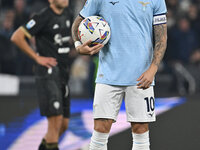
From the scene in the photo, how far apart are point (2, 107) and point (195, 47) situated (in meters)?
5.67

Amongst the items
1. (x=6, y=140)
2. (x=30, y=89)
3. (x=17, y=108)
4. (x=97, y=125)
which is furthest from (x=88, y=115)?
(x=97, y=125)

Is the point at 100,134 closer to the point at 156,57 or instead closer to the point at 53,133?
the point at 156,57

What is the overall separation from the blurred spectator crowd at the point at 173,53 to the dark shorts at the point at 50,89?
24.7ft

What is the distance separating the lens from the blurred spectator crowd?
560 inches

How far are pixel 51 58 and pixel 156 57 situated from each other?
201 cm

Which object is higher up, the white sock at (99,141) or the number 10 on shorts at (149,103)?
the number 10 on shorts at (149,103)

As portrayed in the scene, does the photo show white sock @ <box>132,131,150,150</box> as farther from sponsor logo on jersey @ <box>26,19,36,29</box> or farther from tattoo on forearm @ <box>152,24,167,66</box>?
sponsor logo on jersey @ <box>26,19,36,29</box>

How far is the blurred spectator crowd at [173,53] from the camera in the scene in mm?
14219

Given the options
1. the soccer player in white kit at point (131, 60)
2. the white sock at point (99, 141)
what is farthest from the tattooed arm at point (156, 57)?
the white sock at point (99, 141)

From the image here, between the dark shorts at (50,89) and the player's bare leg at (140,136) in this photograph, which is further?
the dark shorts at (50,89)

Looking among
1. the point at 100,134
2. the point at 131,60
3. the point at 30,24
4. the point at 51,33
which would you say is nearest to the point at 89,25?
the point at 131,60

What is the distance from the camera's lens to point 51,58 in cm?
640

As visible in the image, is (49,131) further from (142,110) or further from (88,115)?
(88,115)

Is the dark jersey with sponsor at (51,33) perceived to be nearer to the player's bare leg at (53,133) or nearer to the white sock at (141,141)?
the player's bare leg at (53,133)
